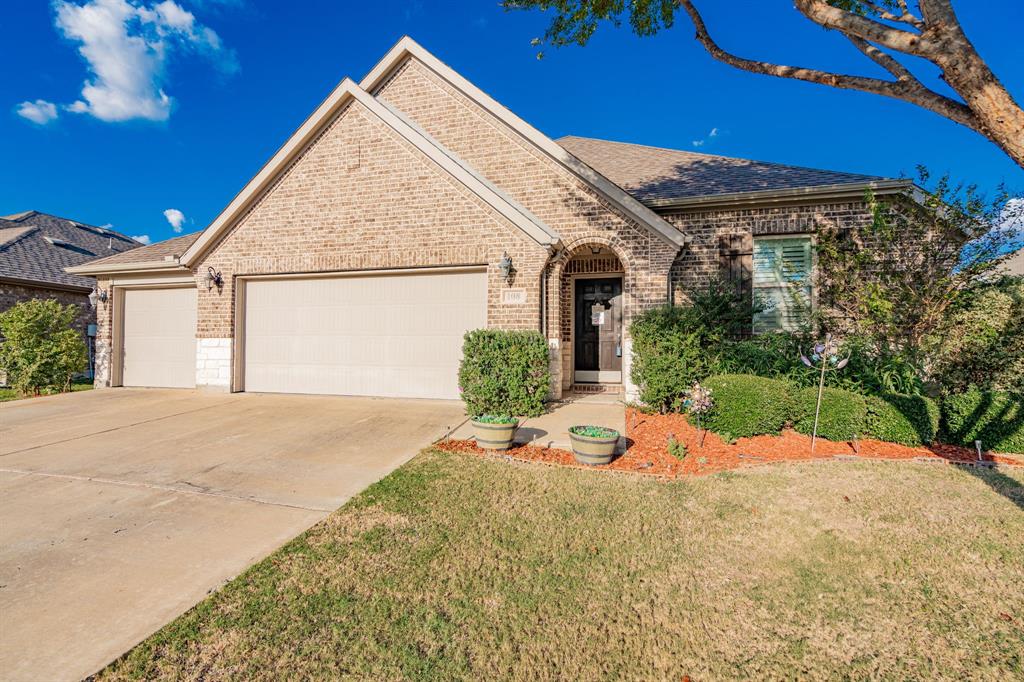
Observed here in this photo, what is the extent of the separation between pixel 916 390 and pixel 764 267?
131 inches

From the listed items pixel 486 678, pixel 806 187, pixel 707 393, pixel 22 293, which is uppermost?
pixel 806 187

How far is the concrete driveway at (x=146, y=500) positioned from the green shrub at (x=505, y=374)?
30.3 inches

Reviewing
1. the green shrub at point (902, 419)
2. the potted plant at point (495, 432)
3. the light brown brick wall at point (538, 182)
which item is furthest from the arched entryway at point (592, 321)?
the green shrub at point (902, 419)

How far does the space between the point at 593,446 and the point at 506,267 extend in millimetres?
4293

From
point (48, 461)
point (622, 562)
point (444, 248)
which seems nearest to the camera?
point (622, 562)

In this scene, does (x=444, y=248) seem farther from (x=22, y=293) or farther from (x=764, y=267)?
(x=22, y=293)

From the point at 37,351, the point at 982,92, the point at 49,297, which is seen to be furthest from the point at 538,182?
the point at 49,297

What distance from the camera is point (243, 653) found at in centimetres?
224

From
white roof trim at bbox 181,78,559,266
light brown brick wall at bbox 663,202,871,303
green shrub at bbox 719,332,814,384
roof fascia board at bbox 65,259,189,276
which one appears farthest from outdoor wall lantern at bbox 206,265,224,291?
green shrub at bbox 719,332,814,384

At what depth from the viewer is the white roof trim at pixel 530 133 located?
28.1ft

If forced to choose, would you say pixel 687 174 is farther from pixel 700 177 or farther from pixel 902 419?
pixel 902 419

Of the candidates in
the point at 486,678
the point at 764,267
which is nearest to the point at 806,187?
the point at 764,267

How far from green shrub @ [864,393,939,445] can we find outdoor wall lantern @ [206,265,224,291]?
40.5 feet

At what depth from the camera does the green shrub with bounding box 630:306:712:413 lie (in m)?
7.45
